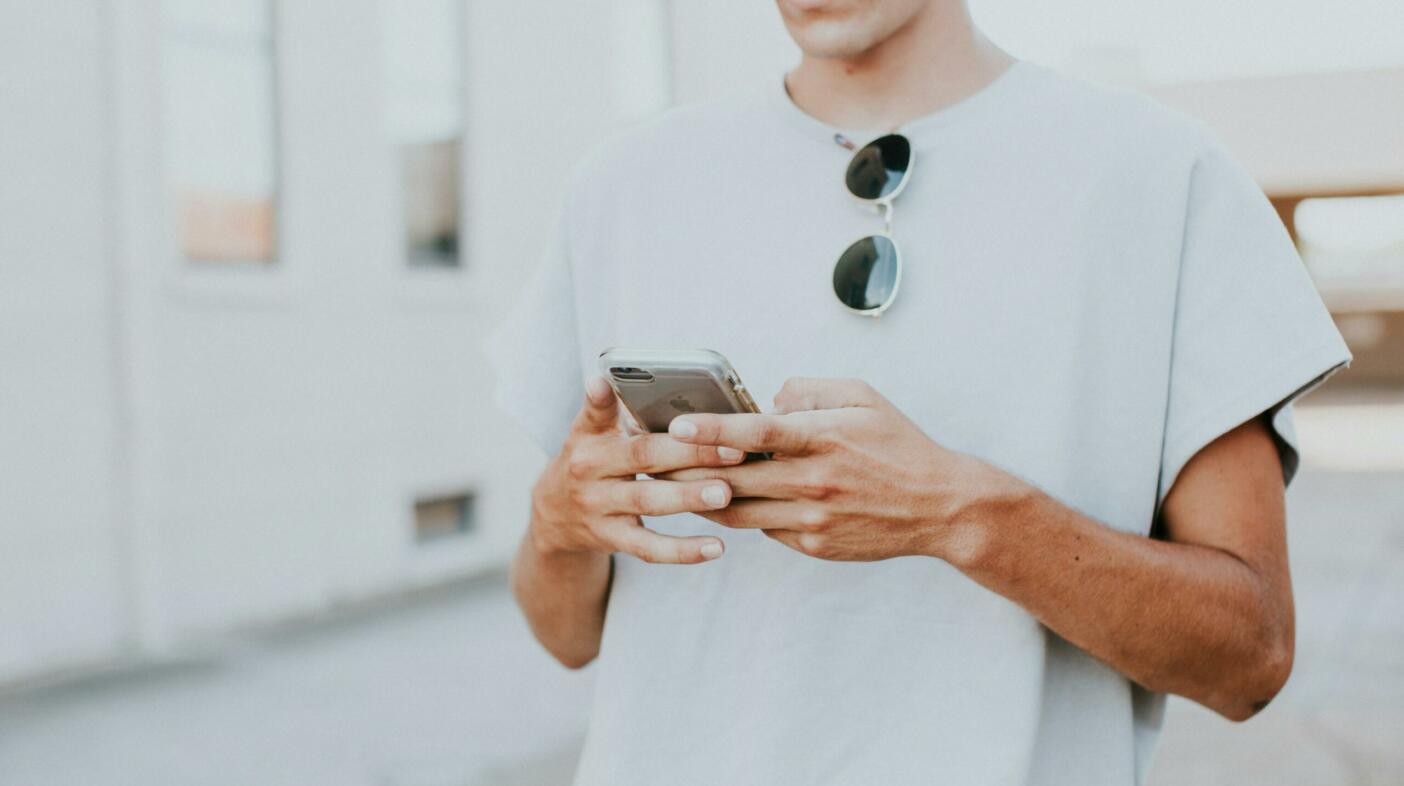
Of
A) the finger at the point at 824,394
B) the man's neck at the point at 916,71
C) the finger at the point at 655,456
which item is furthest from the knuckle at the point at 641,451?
the man's neck at the point at 916,71

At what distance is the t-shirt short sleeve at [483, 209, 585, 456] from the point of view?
57.4 inches

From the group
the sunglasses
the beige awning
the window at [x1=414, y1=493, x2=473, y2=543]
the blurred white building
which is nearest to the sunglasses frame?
the sunglasses

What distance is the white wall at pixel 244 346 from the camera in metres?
5.38

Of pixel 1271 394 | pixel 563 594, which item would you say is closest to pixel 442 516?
pixel 563 594

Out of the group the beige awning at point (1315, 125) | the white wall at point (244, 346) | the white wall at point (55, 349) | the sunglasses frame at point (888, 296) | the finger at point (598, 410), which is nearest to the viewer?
the finger at point (598, 410)

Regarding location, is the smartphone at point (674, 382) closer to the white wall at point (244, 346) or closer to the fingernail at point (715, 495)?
the fingernail at point (715, 495)

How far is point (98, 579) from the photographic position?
561cm

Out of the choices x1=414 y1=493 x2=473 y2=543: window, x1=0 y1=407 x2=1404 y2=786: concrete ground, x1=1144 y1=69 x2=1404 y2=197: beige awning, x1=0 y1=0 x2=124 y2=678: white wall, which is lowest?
x1=0 y1=407 x2=1404 y2=786: concrete ground

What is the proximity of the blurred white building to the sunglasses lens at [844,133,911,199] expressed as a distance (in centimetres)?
496

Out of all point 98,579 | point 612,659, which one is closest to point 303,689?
point 98,579

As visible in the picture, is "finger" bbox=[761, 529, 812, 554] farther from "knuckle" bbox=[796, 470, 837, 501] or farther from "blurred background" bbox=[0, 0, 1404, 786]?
"blurred background" bbox=[0, 0, 1404, 786]

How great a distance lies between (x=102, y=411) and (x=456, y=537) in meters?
2.41

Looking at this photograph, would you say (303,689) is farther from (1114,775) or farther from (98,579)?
(1114,775)

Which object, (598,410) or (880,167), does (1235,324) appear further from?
(598,410)
